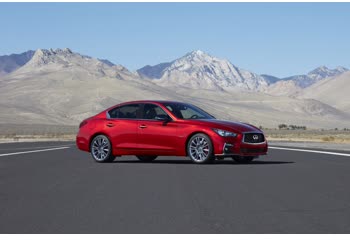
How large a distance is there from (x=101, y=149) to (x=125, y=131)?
821 millimetres

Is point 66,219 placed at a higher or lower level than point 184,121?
Result: lower

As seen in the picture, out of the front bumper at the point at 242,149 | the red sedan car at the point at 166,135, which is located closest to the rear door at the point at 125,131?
the red sedan car at the point at 166,135

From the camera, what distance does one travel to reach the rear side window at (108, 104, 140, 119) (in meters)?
19.9

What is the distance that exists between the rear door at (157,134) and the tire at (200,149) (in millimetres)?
407

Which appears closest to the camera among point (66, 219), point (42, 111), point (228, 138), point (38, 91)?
point (66, 219)

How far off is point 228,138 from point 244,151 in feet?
2.10

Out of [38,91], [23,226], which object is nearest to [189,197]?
[23,226]

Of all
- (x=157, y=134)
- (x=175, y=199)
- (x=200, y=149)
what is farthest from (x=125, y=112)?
(x=175, y=199)

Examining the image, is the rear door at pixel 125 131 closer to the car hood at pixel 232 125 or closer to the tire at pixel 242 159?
the car hood at pixel 232 125

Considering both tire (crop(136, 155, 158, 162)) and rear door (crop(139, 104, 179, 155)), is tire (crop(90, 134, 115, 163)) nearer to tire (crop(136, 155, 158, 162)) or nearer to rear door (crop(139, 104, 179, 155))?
rear door (crop(139, 104, 179, 155))

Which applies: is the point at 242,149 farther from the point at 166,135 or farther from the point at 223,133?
the point at 166,135

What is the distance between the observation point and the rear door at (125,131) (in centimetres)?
1944

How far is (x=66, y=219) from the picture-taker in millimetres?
9305

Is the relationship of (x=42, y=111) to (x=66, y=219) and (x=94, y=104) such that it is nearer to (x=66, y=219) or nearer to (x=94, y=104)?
(x=94, y=104)
